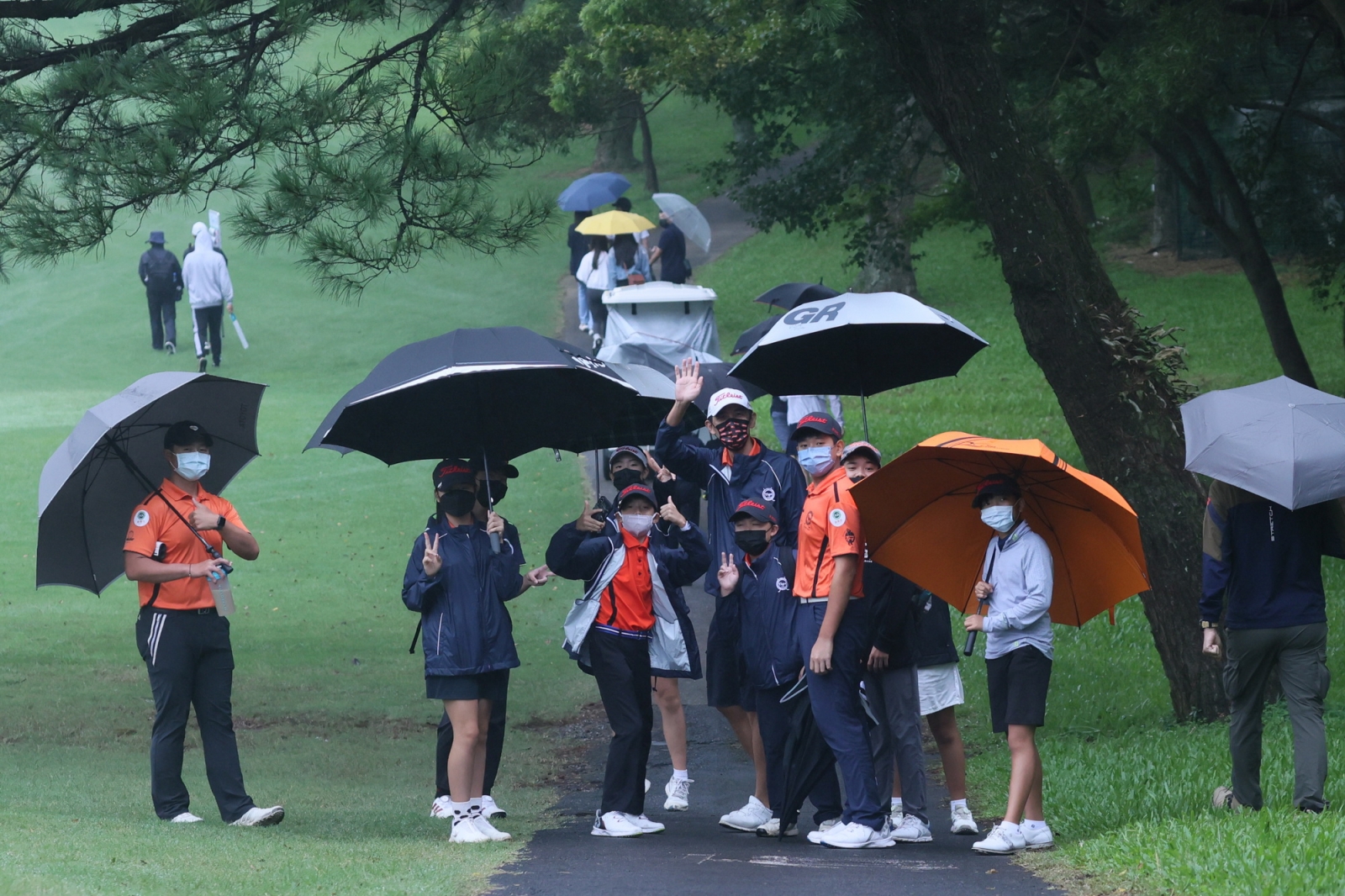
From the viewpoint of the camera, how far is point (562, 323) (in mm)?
25328

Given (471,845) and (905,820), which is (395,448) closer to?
(471,845)

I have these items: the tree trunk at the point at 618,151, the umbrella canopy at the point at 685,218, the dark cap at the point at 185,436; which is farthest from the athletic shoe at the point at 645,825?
the tree trunk at the point at 618,151

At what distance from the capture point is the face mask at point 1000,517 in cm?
625

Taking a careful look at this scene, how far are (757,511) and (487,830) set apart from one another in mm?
1810

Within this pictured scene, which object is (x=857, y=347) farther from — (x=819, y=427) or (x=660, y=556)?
(x=660, y=556)

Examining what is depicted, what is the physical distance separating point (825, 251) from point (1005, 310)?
6.86 meters

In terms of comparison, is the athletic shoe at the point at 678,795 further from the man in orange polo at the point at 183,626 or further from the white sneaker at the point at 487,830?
the man in orange polo at the point at 183,626

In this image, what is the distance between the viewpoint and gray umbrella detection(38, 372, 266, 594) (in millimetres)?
6898

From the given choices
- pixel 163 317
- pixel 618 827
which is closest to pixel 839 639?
pixel 618 827

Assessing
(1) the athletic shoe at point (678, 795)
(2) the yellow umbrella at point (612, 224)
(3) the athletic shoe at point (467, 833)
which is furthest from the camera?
(2) the yellow umbrella at point (612, 224)

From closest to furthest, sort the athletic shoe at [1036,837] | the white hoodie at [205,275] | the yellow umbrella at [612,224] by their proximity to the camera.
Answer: the athletic shoe at [1036,837], the yellow umbrella at [612,224], the white hoodie at [205,275]

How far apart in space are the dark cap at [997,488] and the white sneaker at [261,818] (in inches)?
134

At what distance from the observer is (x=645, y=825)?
685 centimetres

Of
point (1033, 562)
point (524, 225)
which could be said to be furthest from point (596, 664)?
point (524, 225)
